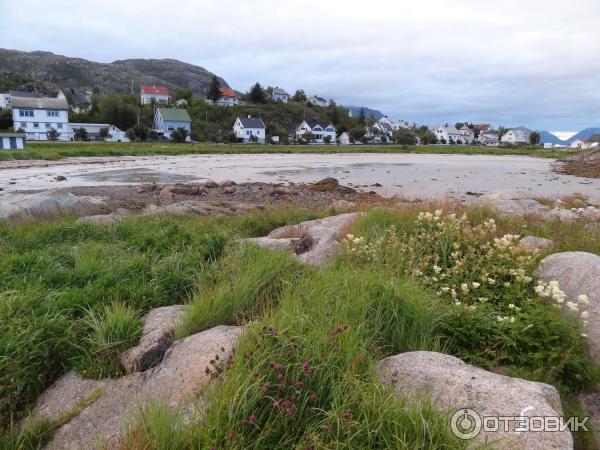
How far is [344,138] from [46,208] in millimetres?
126149

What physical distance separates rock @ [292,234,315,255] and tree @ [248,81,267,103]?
142 meters

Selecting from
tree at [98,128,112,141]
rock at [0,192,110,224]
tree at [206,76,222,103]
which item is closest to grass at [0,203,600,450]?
rock at [0,192,110,224]

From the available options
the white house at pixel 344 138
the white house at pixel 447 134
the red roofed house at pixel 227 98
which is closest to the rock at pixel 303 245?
→ the white house at pixel 344 138

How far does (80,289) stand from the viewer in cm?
512

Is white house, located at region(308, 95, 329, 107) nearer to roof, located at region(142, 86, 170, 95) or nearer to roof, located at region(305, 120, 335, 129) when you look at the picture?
roof, located at region(305, 120, 335, 129)

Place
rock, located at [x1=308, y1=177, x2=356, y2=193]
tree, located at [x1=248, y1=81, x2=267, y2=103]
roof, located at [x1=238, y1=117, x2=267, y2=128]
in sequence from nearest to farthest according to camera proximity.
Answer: rock, located at [x1=308, y1=177, x2=356, y2=193] → roof, located at [x1=238, y1=117, x2=267, y2=128] → tree, located at [x1=248, y1=81, x2=267, y2=103]

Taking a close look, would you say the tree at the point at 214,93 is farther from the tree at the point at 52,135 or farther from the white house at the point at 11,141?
the white house at the point at 11,141

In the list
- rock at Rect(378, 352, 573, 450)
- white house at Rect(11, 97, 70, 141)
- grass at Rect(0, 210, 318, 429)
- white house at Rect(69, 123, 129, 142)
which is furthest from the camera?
white house at Rect(69, 123, 129, 142)

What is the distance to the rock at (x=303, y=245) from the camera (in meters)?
7.19

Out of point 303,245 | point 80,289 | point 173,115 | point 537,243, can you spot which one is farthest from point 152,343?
point 173,115

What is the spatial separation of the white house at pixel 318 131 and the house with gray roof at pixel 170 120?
3149 centimetres

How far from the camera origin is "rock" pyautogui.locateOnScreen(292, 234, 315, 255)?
7.19 metres

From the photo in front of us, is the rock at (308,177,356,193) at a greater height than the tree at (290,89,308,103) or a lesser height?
lesser

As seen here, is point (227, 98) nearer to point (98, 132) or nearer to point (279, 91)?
point (279, 91)
